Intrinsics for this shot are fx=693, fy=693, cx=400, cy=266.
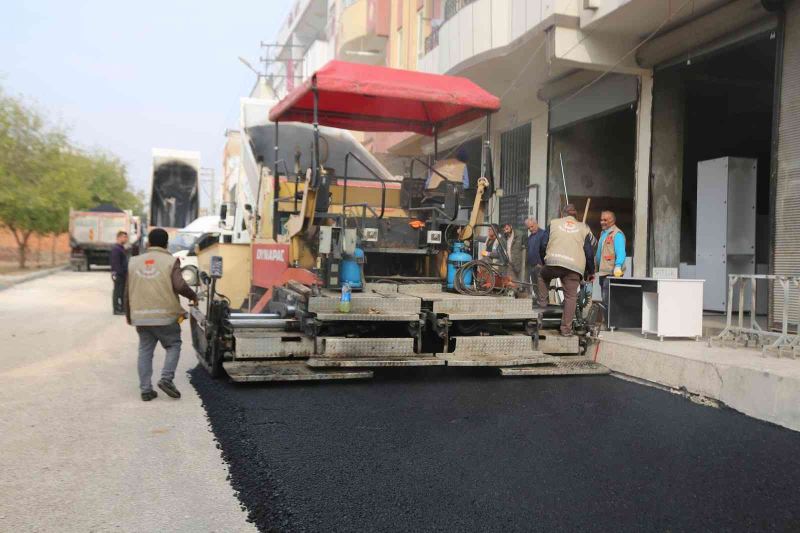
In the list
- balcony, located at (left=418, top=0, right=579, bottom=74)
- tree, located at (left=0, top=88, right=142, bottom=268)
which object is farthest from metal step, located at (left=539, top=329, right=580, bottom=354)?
tree, located at (left=0, top=88, right=142, bottom=268)

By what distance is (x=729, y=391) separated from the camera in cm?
563

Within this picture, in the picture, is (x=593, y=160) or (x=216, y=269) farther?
(x=593, y=160)

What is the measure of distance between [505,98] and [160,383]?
1087 centimetres

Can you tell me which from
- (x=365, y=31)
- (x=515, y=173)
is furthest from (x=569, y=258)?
(x=365, y=31)

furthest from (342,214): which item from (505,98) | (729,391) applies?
(505,98)

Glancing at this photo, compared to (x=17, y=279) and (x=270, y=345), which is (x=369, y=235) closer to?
(x=270, y=345)

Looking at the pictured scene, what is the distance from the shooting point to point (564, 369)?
6.58m

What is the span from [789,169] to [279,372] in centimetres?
619

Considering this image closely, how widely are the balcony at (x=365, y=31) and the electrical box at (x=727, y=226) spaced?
13.5 m

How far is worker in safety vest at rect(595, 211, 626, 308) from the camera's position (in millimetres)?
8555

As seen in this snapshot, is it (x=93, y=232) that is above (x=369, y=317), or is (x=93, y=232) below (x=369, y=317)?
above

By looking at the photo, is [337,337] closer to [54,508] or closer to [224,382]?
[224,382]

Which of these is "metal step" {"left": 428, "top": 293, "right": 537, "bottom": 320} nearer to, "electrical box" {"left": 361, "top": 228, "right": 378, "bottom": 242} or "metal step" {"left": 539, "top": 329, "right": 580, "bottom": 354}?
"metal step" {"left": 539, "top": 329, "right": 580, "bottom": 354}

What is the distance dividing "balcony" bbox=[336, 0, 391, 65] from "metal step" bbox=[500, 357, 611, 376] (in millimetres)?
16862
